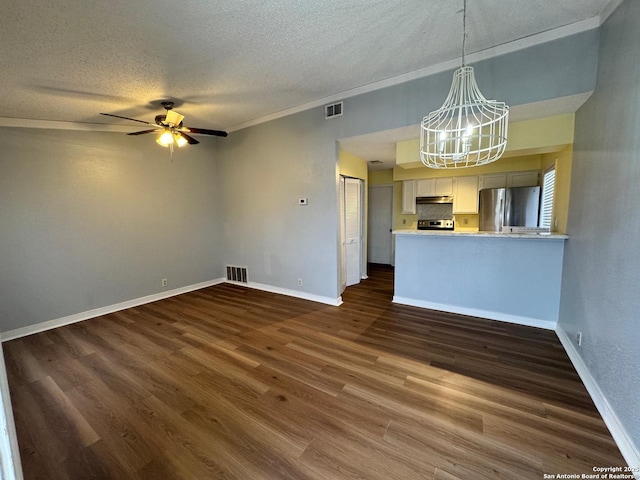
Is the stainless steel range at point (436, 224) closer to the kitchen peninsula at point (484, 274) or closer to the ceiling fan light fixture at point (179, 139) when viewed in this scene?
the kitchen peninsula at point (484, 274)

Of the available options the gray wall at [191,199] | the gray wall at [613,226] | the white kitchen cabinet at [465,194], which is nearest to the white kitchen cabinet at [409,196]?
the white kitchen cabinet at [465,194]

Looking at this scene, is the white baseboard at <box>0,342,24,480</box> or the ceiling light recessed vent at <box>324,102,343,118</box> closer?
the white baseboard at <box>0,342,24,480</box>

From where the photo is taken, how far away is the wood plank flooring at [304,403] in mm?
1643

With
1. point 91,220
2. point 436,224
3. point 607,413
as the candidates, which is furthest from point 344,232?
point 91,220

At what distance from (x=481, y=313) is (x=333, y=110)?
3.50 m

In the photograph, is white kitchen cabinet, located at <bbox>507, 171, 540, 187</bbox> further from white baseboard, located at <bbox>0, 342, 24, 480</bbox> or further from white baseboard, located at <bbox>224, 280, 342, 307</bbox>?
white baseboard, located at <bbox>0, 342, 24, 480</bbox>

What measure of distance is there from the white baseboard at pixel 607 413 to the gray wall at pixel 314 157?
2495mm

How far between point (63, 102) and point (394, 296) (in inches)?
199

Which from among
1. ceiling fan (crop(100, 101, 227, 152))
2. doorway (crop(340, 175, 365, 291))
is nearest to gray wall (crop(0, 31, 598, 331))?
doorway (crop(340, 175, 365, 291))

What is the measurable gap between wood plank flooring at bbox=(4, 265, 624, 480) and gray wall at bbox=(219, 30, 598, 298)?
134cm

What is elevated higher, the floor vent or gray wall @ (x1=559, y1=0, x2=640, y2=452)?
gray wall @ (x1=559, y1=0, x2=640, y2=452)

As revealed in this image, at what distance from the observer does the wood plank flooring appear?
5.39ft

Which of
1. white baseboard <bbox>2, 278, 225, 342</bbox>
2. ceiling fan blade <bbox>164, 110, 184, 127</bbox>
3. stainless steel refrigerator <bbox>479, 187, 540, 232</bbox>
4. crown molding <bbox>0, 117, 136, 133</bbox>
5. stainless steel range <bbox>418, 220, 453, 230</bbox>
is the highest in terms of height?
crown molding <bbox>0, 117, 136, 133</bbox>

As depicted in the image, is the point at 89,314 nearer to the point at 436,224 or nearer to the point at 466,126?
the point at 466,126
